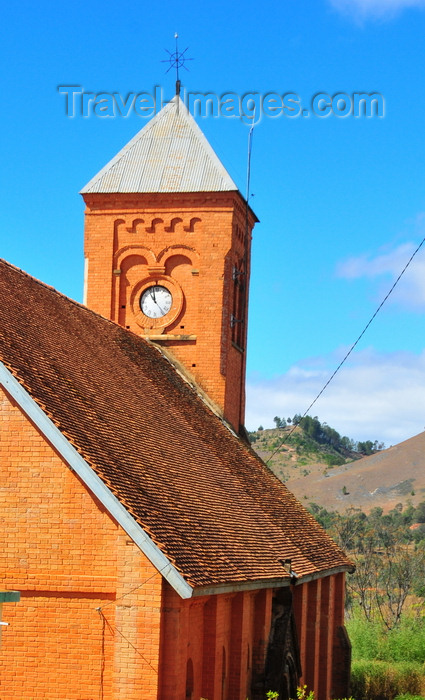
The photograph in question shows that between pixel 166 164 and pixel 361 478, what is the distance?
226ft

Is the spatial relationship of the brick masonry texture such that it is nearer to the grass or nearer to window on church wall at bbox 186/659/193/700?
window on church wall at bbox 186/659/193/700

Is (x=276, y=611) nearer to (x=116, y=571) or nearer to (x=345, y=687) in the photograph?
(x=116, y=571)

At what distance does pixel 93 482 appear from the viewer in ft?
46.9

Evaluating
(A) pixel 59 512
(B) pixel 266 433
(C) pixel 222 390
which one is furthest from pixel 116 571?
(B) pixel 266 433

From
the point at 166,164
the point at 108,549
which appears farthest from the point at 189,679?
the point at 166,164

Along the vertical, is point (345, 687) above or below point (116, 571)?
below

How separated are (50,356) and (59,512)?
346 cm

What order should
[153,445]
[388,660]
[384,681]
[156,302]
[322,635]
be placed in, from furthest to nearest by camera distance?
[388,660]
[384,681]
[156,302]
[322,635]
[153,445]

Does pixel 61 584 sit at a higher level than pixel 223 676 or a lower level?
higher

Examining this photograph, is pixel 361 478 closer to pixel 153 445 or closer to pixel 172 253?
pixel 172 253

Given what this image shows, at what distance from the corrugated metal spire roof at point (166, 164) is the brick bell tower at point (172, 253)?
26 millimetres

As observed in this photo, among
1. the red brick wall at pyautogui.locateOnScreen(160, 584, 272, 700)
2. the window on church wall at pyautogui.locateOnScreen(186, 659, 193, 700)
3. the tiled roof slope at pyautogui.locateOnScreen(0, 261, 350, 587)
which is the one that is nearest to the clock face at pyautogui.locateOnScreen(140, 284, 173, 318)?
the tiled roof slope at pyautogui.locateOnScreen(0, 261, 350, 587)

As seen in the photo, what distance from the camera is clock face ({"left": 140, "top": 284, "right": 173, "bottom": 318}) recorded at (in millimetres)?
28469

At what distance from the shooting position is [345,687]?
27.5 m
